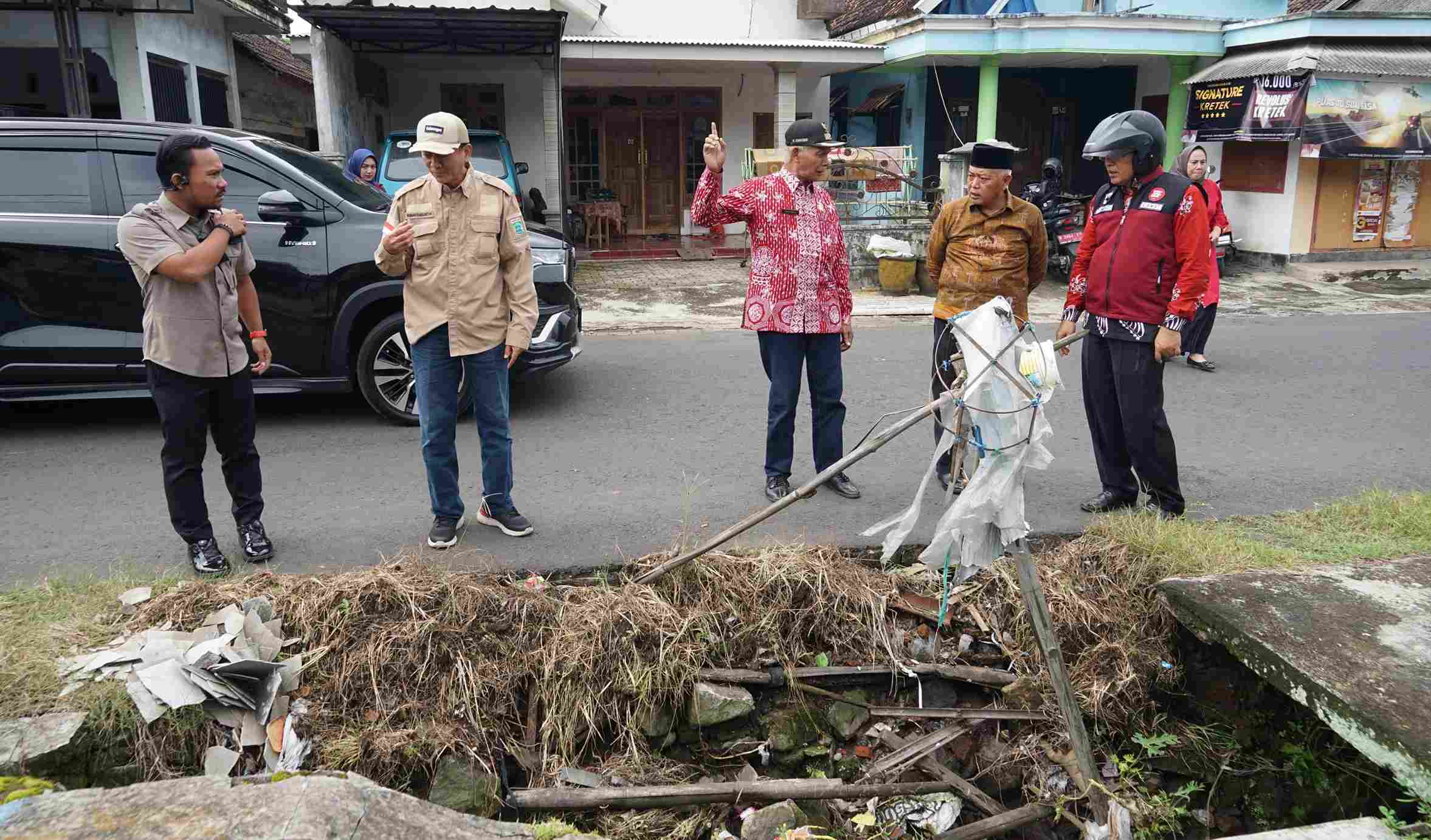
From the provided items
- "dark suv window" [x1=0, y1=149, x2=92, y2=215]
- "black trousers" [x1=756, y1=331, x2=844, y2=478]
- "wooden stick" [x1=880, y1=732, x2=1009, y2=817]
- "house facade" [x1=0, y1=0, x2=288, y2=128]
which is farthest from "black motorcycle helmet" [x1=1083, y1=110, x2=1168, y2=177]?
"house facade" [x1=0, y1=0, x2=288, y2=128]

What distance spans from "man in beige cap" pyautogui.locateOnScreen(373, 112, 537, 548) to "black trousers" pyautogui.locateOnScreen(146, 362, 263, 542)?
758mm

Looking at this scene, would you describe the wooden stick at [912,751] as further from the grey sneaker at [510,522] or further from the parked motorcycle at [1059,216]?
the parked motorcycle at [1059,216]

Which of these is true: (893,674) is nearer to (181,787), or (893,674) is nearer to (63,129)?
(181,787)

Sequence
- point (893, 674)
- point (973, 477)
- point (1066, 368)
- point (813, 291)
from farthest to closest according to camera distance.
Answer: point (1066, 368)
point (813, 291)
point (893, 674)
point (973, 477)

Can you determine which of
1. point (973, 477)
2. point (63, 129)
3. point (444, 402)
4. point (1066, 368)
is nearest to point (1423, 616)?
point (973, 477)

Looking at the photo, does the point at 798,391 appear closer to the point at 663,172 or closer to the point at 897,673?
the point at 897,673

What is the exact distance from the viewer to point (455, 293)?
423 centimetres

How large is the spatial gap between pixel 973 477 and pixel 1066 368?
5.65 meters

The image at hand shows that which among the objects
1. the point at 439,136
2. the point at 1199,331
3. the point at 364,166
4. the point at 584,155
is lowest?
the point at 1199,331

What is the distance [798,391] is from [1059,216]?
9744 millimetres

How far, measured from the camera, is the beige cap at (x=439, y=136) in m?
3.99

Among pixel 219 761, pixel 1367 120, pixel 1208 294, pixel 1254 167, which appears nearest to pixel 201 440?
pixel 219 761

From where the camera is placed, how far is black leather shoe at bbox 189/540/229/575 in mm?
4164

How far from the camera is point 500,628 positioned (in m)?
3.76
